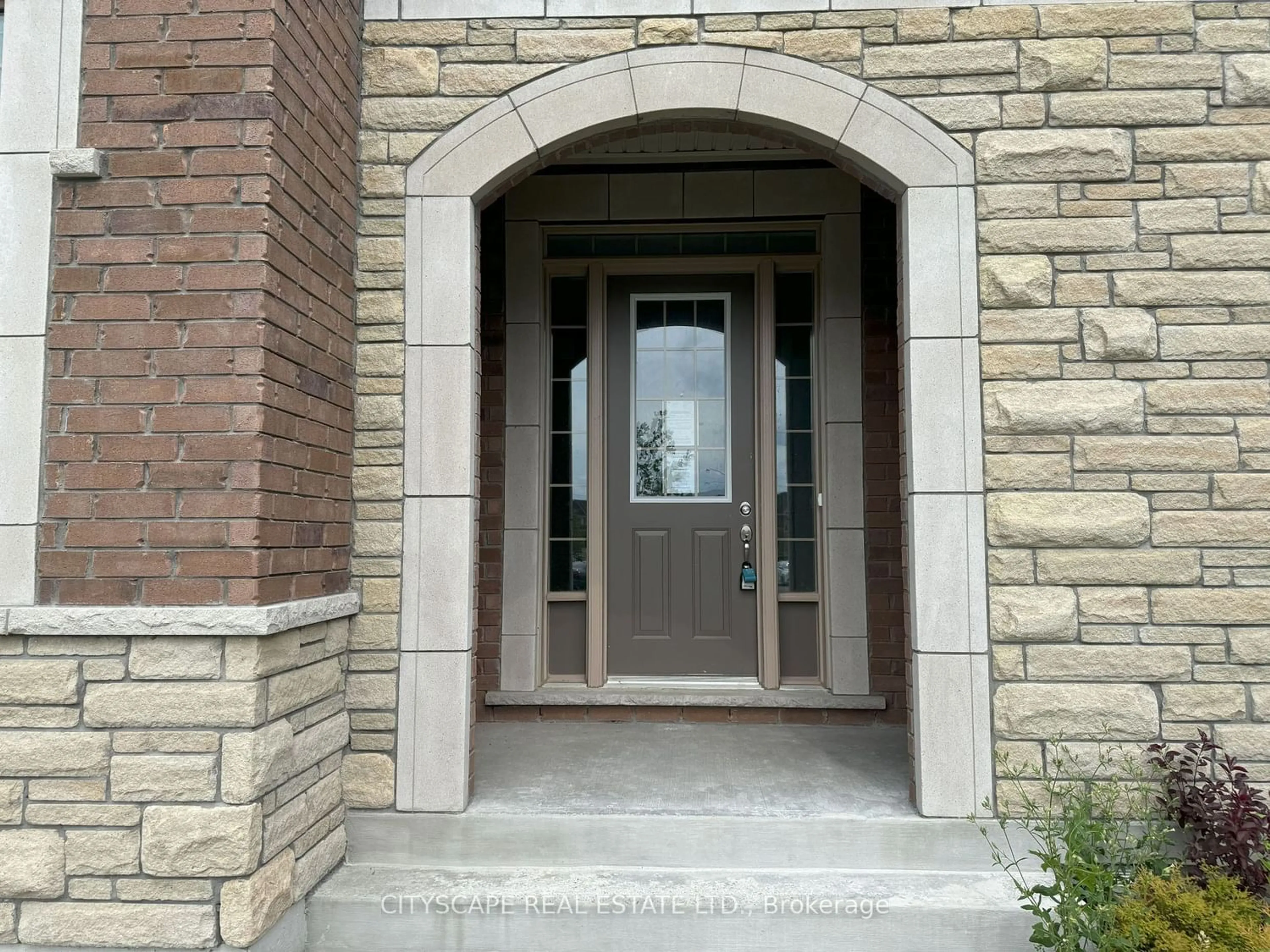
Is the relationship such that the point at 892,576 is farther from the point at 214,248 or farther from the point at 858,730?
the point at 214,248

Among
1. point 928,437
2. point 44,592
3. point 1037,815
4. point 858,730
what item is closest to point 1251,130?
point 928,437

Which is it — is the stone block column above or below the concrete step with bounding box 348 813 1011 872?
above

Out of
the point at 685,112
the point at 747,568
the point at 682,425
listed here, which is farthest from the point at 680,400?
the point at 685,112

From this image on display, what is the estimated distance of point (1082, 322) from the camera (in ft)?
10.1

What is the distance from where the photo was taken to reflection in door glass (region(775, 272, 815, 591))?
470 centimetres

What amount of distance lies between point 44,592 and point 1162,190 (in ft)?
13.4

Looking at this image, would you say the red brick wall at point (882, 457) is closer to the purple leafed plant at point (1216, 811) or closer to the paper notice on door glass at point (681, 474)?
the paper notice on door glass at point (681, 474)

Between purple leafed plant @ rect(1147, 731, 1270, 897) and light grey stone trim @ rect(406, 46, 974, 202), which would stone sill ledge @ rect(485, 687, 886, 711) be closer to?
purple leafed plant @ rect(1147, 731, 1270, 897)

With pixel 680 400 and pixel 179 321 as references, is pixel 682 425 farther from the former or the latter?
pixel 179 321

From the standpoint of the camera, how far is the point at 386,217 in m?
3.27

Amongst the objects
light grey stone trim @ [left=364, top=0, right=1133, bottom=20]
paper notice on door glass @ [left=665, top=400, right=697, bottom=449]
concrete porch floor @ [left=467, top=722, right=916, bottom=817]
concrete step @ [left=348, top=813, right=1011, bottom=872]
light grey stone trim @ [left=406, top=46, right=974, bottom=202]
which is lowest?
concrete step @ [left=348, top=813, right=1011, bottom=872]

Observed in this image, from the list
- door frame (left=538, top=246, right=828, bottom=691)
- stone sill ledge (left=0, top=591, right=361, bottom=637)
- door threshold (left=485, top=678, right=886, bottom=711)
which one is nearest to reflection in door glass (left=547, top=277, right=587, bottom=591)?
door frame (left=538, top=246, right=828, bottom=691)

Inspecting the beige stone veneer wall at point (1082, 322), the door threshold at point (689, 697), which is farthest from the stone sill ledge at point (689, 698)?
the beige stone veneer wall at point (1082, 322)

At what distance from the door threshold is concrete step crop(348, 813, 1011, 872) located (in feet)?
4.32
